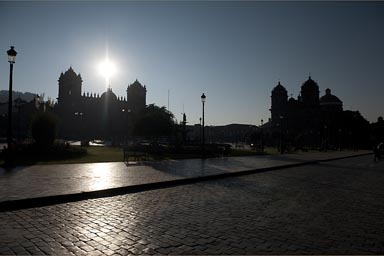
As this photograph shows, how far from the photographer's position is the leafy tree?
982 inches

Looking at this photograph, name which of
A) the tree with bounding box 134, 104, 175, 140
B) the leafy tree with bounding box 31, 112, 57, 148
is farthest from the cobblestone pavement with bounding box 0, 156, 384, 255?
the tree with bounding box 134, 104, 175, 140

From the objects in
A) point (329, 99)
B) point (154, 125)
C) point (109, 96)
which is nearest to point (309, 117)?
point (329, 99)

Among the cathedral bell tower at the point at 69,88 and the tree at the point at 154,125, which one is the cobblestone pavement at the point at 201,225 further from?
the cathedral bell tower at the point at 69,88

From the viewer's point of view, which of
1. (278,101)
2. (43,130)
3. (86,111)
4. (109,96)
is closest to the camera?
(43,130)

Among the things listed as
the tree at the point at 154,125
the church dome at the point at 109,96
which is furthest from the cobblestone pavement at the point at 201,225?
the church dome at the point at 109,96

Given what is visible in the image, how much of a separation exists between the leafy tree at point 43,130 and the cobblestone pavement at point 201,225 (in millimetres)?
18430

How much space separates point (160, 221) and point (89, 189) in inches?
146

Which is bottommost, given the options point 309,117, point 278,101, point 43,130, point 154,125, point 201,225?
point 201,225

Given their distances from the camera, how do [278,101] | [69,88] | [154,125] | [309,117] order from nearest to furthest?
1. [154,125]
2. [309,117]
3. [278,101]
4. [69,88]

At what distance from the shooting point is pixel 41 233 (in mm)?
5508

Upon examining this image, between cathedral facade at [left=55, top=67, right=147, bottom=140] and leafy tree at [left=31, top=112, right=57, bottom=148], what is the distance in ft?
263

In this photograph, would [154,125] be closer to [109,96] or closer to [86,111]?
[86,111]

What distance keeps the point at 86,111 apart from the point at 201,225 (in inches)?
4567

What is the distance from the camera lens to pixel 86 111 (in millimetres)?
115375
